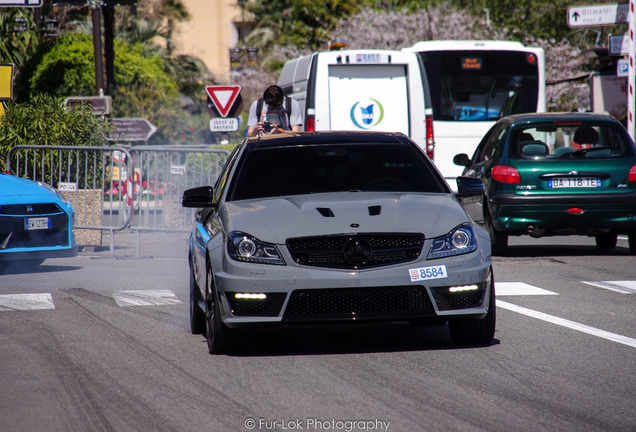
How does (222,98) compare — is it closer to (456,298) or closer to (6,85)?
(6,85)

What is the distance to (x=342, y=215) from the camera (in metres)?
7.09

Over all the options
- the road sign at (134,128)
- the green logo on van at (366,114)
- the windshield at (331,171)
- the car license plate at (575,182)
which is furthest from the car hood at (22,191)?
the road sign at (134,128)

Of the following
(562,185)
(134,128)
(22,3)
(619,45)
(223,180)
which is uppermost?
(22,3)

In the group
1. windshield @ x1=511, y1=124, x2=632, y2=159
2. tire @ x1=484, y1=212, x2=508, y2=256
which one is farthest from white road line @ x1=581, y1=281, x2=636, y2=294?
windshield @ x1=511, y1=124, x2=632, y2=159

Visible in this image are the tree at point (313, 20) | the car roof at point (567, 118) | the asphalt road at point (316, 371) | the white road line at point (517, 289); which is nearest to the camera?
the asphalt road at point (316, 371)

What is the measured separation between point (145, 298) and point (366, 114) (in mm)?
9313

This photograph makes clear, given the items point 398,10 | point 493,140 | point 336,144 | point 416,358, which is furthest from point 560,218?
point 398,10

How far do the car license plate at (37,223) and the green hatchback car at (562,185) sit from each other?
524 cm

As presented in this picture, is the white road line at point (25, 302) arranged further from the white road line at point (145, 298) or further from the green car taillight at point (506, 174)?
the green car taillight at point (506, 174)

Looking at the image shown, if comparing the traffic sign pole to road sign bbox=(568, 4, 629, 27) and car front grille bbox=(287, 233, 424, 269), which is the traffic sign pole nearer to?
road sign bbox=(568, 4, 629, 27)

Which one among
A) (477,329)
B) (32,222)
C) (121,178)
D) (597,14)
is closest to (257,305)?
(477,329)

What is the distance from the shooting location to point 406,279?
6855 mm

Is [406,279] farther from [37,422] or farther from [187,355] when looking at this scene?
[37,422]

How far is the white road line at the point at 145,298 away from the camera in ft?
33.6
